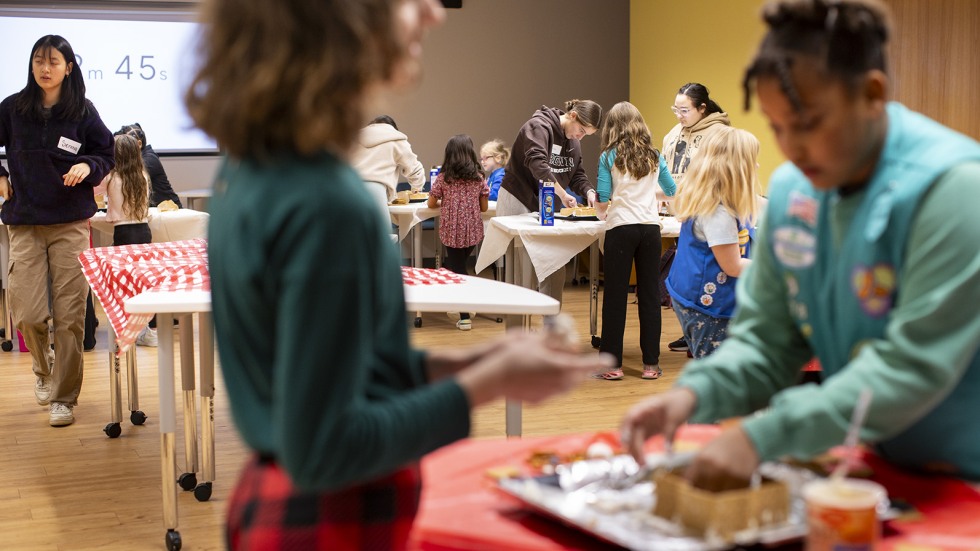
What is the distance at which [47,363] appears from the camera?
15.7 ft

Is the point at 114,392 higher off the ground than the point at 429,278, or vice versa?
the point at 429,278

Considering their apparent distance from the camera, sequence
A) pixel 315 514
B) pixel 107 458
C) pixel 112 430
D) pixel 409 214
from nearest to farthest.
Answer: pixel 315 514 < pixel 107 458 < pixel 112 430 < pixel 409 214

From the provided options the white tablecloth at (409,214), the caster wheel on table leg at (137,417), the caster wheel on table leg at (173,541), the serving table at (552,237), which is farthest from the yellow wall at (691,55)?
the caster wheel on table leg at (173,541)

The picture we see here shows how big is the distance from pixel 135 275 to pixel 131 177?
2385mm

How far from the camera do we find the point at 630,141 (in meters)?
5.25

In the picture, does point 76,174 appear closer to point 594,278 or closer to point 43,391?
point 43,391

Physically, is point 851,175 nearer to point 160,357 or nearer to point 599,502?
point 599,502

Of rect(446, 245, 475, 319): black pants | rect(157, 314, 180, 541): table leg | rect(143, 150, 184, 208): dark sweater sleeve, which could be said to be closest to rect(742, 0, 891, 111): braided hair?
rect(157, 314, 180, 541): table leg

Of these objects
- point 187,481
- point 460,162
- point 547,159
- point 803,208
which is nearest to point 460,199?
point 460,162

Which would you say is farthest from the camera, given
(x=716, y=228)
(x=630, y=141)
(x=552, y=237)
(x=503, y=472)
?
(x=552, y=237)

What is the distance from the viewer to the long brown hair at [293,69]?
0.86 m

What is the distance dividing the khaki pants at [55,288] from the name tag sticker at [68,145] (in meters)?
0.32

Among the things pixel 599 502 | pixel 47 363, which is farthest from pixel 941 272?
pixel 47 363

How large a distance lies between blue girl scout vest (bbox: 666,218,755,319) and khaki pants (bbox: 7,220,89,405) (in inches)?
100
